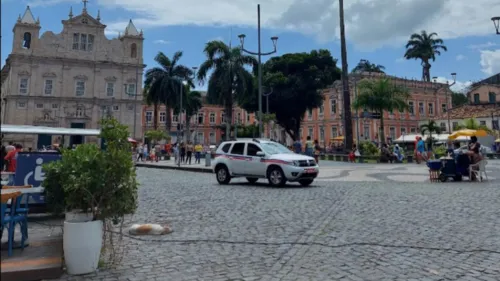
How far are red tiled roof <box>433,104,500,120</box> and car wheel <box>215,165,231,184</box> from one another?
2057 inches

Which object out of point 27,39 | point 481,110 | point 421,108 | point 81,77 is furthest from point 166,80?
point 481,110

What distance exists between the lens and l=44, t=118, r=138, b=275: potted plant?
4.27m

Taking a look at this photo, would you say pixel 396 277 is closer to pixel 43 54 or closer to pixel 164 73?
pixel 164 73

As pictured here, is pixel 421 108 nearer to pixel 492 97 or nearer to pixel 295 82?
pixel 492 97

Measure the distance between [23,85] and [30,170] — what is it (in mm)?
54404

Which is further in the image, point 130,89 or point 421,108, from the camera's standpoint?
point 421,108

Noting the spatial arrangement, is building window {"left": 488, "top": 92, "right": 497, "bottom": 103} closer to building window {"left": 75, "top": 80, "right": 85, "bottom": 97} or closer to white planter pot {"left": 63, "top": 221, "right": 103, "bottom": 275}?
building window {"left": 75, "top": 80, "right": 85, "bottom": 97}

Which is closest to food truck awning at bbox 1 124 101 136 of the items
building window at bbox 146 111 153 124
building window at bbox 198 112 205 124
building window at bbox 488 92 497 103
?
building window at bbox 146 111 153 124

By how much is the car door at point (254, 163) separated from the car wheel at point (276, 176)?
1.07 feet

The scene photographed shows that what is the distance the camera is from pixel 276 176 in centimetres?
1369

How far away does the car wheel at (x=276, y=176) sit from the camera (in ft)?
44.4

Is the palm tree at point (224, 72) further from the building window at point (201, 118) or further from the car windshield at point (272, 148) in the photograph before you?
the building window at point (201, 118)

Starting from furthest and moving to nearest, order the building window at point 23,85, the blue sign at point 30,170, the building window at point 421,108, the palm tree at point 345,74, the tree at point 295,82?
the building window at point 421,108
the building window at point 23,85
the tree at point 295,82
the palm tree at point 345,74
the blue sign at point 30,170

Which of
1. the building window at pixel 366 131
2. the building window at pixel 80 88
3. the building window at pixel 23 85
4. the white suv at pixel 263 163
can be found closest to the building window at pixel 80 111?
the building window at pixel 80 88
